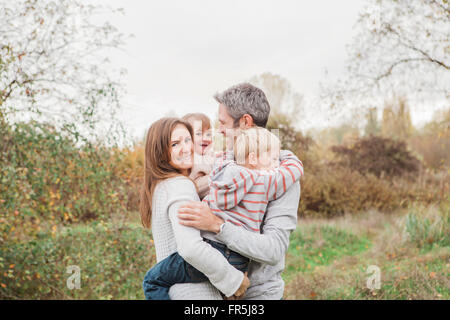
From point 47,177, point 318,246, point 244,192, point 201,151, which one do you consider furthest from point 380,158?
point 244,192

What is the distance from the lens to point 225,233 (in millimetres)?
1794

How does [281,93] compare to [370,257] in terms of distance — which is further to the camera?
[281,93]

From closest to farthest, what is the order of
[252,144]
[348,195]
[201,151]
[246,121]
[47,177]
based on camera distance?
1. [252,144]
2. [246,121]
3. [201,151]
4. [47,177]
5. [348,195]

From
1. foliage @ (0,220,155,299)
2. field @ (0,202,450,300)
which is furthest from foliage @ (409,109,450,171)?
foliage @ (0,220,155,299)

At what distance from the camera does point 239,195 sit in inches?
72.6

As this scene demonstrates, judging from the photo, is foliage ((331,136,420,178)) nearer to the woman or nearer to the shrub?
the shrub

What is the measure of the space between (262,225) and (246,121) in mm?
544

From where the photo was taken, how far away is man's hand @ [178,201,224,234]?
1.77 meters

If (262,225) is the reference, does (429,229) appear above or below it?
below

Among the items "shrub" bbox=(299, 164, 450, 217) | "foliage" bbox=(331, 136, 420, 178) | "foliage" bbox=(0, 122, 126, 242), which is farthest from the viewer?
"foliage" bbox=(331, 136, 420, 178)

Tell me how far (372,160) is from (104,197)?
1020cm

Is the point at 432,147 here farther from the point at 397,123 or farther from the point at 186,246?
the point at 186,246

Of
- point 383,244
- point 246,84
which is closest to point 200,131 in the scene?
point 246,84
